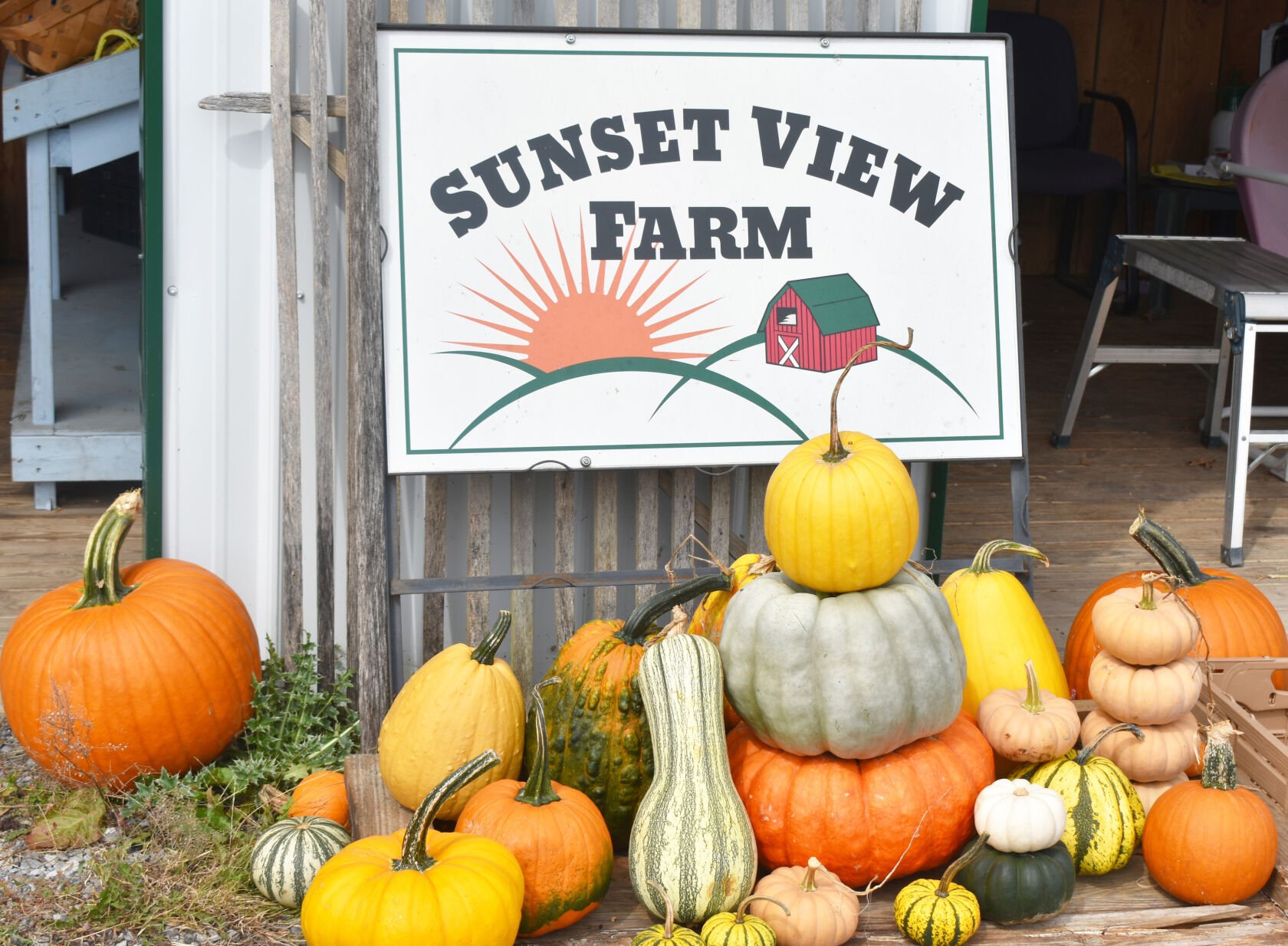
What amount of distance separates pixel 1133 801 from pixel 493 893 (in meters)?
1.35

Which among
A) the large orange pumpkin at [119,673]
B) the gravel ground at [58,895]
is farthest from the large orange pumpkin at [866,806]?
the large orange pumpkin at [119,673]

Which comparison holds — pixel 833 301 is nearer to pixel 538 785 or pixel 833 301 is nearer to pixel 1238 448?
pixel 538 785

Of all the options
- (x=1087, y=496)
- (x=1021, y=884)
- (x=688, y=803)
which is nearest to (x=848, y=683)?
(x=688, y=803)

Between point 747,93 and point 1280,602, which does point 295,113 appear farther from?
point 1280,602

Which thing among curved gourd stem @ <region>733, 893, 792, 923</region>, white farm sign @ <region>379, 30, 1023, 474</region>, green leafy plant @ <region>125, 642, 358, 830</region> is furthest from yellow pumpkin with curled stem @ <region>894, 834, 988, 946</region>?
green leafy plant @ <region>125, 642, 358, 830</region>

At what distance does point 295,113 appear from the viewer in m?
3.29

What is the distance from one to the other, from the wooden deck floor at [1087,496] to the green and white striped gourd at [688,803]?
6.00 feet

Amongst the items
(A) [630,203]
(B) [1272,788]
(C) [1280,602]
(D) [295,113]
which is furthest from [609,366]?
(C) [1280,602]

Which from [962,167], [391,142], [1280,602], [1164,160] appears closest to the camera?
[391,142]

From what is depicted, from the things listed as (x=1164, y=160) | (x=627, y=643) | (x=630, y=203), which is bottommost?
(x=627, y=643)

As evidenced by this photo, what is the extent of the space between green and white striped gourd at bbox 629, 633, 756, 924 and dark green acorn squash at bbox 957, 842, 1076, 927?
0.45 meters

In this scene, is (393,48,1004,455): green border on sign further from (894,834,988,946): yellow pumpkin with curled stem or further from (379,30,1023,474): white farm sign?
(894,834,988,946): yellow pumpkin with curled stem

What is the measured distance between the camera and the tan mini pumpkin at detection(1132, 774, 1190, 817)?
286 cm

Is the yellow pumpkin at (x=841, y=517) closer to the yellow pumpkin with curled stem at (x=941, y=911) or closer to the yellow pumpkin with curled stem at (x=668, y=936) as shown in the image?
the yellow pumpkin with curled stem at (x=941, y=911)
